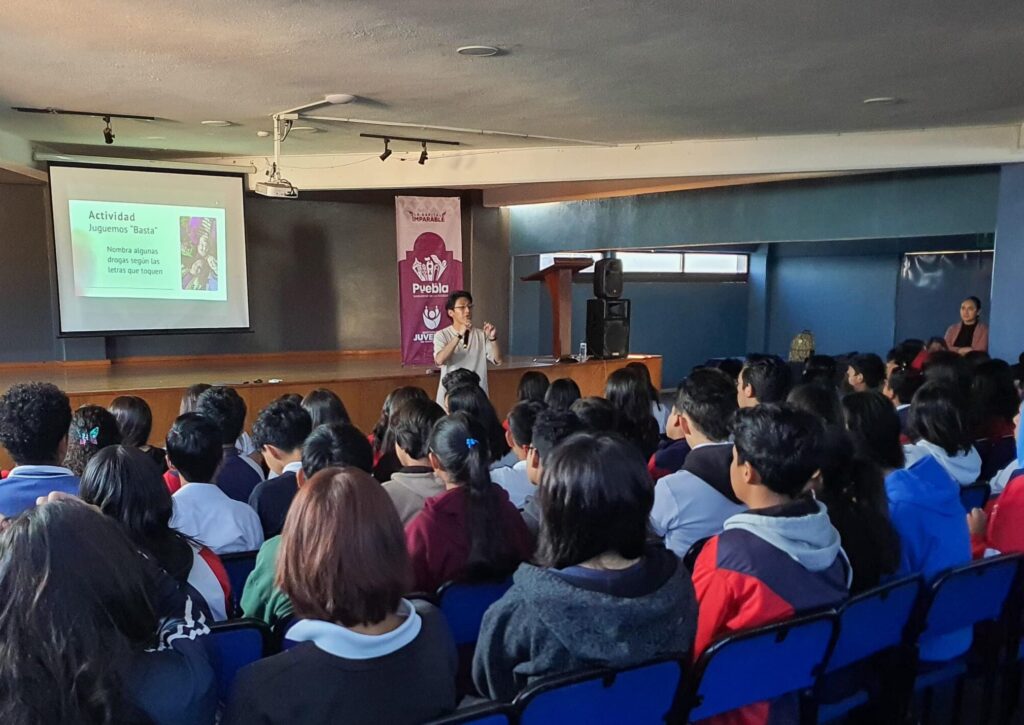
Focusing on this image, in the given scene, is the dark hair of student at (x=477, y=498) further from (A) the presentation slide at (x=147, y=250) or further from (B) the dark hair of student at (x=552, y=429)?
(A) the presentation slide at (x=147, y=250)

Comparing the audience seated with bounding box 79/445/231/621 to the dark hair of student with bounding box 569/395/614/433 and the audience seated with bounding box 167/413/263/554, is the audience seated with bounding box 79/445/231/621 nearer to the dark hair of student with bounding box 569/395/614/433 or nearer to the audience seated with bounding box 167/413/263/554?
the audience seated with bounding box 167/413/263/554

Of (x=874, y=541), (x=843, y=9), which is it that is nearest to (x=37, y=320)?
(x=843, y=9)

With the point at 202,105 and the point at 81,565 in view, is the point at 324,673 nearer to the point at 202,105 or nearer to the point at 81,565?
the point at 81,565

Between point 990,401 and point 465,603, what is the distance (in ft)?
10.5

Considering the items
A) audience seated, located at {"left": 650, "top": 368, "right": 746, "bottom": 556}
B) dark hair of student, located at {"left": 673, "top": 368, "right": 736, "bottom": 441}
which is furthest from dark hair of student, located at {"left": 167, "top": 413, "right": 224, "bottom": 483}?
dark hair of student, located at {"left": 673, "top": 368, "right": 736, "bottom": 441}

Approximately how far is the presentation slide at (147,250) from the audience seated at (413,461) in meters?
4.87

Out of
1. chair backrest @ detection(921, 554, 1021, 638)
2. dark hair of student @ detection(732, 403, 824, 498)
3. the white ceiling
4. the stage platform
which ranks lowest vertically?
the stage platform

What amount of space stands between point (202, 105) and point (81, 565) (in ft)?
16.6

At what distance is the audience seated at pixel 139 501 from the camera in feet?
5.40

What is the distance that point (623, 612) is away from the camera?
1455mm

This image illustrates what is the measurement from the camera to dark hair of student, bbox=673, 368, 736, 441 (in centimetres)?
283

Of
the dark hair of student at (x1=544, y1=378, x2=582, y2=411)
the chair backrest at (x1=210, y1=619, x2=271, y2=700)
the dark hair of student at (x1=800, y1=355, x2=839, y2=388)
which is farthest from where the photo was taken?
the dark hair of student at (x1=800, y1=355, x2=839, y2=388)

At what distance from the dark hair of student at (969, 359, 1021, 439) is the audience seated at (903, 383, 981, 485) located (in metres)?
1.22

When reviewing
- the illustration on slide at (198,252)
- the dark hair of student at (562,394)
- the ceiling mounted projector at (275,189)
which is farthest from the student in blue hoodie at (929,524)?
the illustration on slide at (198,252)
